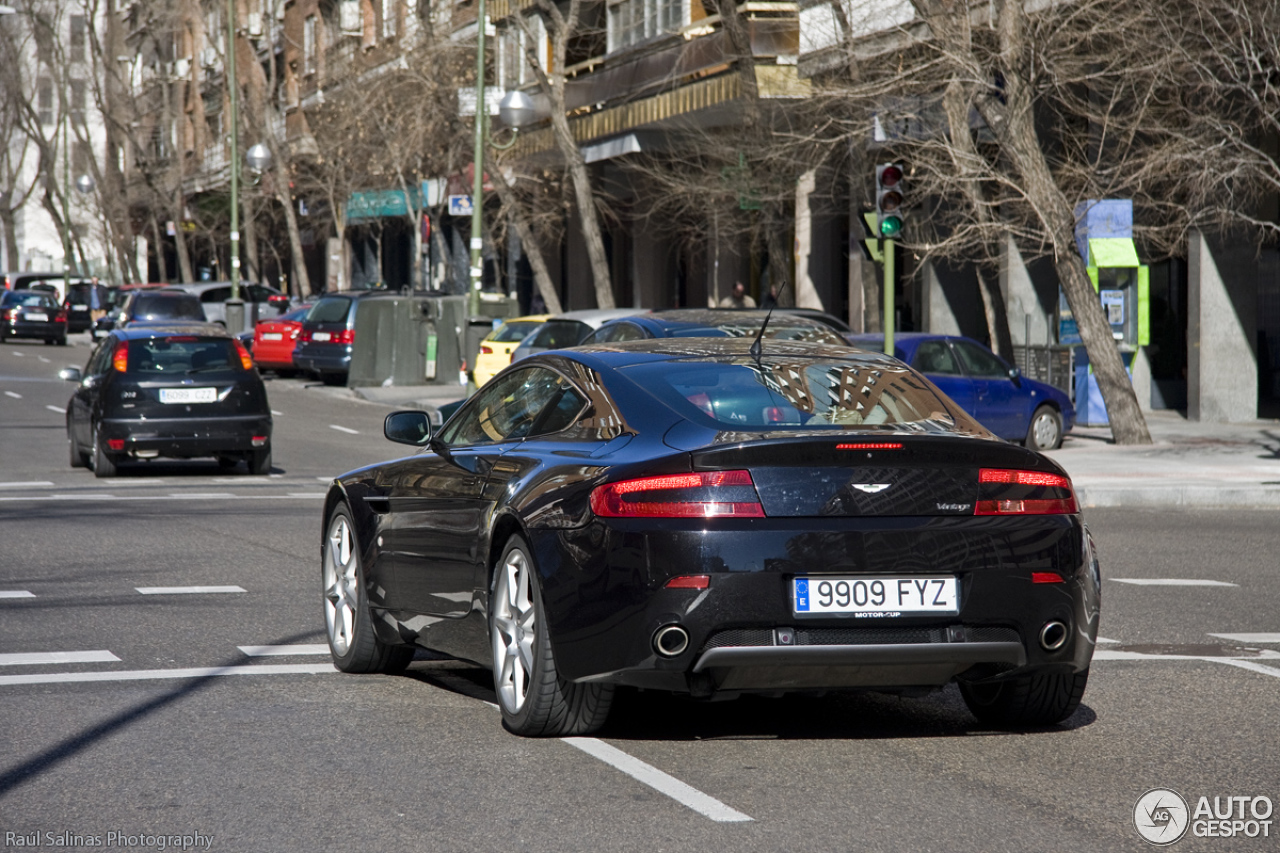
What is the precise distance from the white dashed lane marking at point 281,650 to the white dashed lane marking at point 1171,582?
16.6ft

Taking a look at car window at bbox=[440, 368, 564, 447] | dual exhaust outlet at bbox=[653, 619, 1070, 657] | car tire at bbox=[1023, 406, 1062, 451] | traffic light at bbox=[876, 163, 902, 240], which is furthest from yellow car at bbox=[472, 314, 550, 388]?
dual exhaust outlet at bbox=[653, 619, 1070, 657]

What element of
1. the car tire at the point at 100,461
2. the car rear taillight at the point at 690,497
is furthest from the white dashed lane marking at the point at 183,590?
the car tire at the point at 100,461

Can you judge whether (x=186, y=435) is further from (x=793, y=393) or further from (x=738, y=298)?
(x=738, y=298)

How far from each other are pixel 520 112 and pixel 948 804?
25.7 metres

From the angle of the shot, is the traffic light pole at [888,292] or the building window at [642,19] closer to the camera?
the traffic light pole at [888,292]

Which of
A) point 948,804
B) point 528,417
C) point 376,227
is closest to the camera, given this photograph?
point 948,804

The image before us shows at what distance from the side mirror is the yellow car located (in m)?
20.0

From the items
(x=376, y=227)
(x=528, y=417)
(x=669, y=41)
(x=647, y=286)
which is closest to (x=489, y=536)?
(x=528, y=417)

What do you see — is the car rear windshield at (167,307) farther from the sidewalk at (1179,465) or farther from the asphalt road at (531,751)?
the asphalt road at (531,751)

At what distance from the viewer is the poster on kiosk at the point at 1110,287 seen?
906 inches

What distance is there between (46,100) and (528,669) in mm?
116072

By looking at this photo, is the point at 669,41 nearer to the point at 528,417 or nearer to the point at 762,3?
the point at 762,3

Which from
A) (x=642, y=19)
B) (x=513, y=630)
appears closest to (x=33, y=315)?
(x=642, y=19)

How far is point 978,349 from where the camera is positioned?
2189 cm
